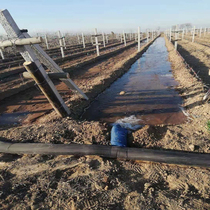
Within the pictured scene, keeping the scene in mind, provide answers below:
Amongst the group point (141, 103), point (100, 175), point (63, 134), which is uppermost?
point (63, 134)

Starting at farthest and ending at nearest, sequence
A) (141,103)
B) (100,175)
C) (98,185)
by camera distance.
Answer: (141,103)
(100,175)
(98,185)

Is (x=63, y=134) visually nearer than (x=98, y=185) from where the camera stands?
No

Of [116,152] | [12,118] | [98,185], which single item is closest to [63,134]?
[116,152]

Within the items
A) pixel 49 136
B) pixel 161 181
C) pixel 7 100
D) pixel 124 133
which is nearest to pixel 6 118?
pixel 7 100

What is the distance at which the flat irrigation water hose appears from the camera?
3.15 meters

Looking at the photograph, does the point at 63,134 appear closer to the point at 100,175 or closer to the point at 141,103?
the point at 100,175

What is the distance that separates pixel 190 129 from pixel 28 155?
4.38 meters

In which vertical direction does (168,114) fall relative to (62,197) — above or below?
below

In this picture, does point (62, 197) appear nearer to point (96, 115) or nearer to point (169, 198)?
point (169, 198)

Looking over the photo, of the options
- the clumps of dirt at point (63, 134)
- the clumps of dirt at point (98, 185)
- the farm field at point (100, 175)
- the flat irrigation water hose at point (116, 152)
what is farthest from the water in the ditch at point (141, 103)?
the clumps of dirt at point (98, 185)

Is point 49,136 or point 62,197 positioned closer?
point 62,197

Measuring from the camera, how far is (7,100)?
26.7 feet

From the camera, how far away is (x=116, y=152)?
135 inches

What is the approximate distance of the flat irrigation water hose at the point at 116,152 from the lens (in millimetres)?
3147
